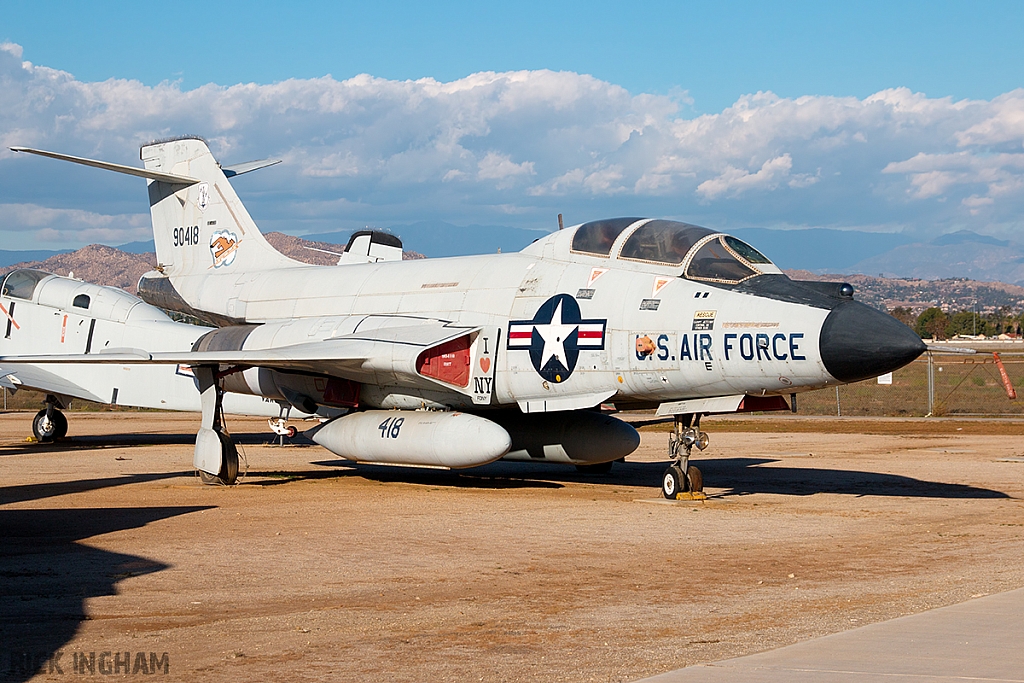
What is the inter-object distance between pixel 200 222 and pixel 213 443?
18.2 ft

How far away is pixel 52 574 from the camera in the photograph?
855cm

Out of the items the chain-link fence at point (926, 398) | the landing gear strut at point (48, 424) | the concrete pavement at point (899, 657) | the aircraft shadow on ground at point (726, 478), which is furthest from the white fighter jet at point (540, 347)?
the chain-link fence at point (926, 398)

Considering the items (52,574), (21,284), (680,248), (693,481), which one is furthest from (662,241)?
(21,284)

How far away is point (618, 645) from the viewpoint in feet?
20.7

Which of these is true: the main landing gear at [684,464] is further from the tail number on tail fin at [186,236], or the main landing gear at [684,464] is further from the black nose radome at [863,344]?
the tail number on tail fin at [186,236]

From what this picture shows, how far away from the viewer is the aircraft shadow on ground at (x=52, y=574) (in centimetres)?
613

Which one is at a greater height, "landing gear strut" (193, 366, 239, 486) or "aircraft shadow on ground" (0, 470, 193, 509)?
"landing gear strut" (193, 366, 239, 486)

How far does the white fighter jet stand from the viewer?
12203mm

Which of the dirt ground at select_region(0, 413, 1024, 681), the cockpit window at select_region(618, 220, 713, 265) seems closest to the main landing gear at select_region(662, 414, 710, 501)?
the dirt ground at select_region(0, 413, 1024, 681)

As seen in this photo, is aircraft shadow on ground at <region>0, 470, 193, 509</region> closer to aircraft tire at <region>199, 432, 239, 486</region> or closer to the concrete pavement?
aircraft tire at <region>199, 432, 239, 486</region>

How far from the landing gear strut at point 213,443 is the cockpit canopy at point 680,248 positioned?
555 cm

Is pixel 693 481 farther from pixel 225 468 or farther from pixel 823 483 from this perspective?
pixel 225 468

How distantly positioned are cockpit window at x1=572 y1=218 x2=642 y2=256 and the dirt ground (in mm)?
3204

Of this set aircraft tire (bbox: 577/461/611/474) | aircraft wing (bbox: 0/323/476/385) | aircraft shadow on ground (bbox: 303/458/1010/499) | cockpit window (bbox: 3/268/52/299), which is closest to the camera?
aircraft wing (bbox: 0/323/476/385)
